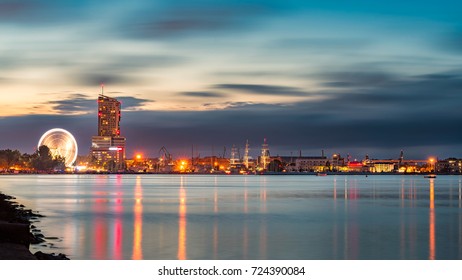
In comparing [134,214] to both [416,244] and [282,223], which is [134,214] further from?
[416,244]

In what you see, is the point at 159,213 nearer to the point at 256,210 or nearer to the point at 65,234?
the point at 256,210

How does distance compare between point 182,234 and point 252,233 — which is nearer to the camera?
point 182,234

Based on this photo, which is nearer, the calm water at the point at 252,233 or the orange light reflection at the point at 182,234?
the orange light reflection at the point at 182,234

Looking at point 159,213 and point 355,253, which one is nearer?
point 355,253

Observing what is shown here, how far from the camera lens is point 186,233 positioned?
126ft

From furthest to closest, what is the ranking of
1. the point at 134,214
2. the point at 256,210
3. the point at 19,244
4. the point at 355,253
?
1. the point at 256,210
2. the point at 134,214
3. the point at 355,253
4. the point at 19,244

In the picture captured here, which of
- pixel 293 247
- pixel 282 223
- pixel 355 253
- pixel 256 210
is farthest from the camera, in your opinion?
pixel 256 210

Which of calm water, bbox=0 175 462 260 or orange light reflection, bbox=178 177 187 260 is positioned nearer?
orange light reflection, bbox=178 177 187 260
